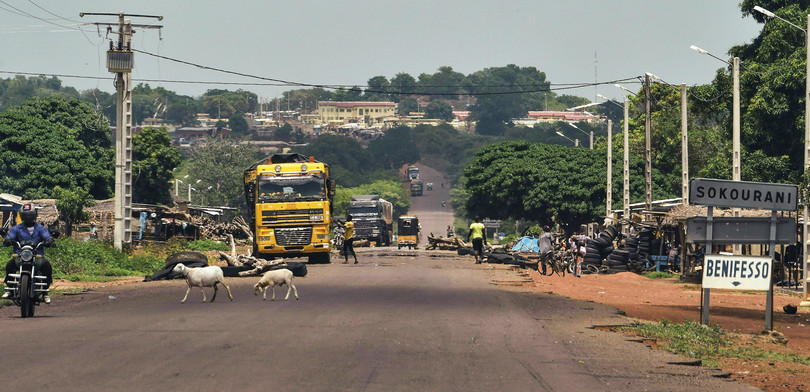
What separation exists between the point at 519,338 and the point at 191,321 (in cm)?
494

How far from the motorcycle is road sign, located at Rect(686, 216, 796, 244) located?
418 inches

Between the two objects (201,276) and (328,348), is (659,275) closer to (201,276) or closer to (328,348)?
(201,276)

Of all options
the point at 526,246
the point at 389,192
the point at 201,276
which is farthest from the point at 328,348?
the point at 389,192

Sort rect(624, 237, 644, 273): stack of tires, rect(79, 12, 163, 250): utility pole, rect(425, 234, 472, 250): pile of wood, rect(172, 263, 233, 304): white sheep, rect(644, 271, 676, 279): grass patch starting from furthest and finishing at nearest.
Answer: rect(425, 234, 472, 250): pile of wood, rect(624, 237, 644, 273): stack of tires, rect(644, 271, 676, 279): grass patch, rect(79, 12, 163, 250): utility pole, rect(172, 263, 233, 304): white sheep

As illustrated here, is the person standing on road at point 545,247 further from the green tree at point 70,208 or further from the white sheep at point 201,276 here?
the green tree at point 70,208

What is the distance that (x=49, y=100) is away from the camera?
264 feet

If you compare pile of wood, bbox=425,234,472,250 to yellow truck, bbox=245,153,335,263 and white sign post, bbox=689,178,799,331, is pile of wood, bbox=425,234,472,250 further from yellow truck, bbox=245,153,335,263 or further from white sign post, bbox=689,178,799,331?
white sign post, bbox=689,178,799,331

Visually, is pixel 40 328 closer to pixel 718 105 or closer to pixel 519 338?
pixel 519 338

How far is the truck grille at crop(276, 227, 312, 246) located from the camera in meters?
38.1

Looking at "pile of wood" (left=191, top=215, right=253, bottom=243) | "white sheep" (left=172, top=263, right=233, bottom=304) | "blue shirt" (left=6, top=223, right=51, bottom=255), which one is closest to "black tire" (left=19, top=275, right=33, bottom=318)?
"blue shirt" (left=6, top=223, right=51, bottom=255)

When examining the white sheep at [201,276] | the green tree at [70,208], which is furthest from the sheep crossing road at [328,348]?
the green tree at [70,208]

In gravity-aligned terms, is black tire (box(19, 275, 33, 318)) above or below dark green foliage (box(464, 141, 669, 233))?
below

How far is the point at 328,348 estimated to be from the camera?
514 inches

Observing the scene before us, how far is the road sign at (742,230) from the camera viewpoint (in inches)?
701
